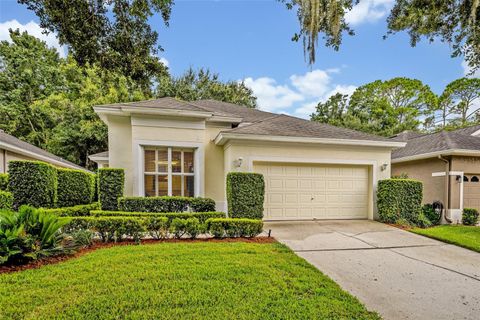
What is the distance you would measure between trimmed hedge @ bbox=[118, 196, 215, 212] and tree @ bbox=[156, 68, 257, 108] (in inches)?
621

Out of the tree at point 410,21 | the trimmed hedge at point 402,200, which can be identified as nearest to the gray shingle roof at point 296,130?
the trimmed hedge at point 402,200

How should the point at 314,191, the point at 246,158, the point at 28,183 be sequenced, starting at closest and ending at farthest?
the point at 28,183 → the point at 246,158 → the point at 314,191

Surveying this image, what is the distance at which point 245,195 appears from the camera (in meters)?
7.09

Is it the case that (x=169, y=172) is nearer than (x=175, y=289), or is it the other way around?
(x=175, y=289)

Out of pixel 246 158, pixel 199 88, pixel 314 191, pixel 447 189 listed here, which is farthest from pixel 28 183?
pixel 199 88

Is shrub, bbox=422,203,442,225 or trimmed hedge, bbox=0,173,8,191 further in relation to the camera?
shrub, bbox=422,203,442,225

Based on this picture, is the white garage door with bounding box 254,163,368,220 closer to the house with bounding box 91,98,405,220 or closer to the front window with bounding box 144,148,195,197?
the house with bounding box 91,98,405,220

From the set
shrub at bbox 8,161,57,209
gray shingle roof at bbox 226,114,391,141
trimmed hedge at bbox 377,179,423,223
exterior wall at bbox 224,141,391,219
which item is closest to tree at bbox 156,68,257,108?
gray shingle roof at bbox 226,114,391,141

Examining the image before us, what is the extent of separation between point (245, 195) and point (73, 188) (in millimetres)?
6485

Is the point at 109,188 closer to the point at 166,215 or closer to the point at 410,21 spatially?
the point at 166,215

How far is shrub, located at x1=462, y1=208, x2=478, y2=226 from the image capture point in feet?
30.7

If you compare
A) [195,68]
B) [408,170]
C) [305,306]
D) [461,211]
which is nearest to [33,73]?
[195,68]

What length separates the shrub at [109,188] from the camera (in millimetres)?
7271

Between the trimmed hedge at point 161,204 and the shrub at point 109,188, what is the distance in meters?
0.39
